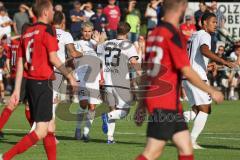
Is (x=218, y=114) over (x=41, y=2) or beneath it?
beneath

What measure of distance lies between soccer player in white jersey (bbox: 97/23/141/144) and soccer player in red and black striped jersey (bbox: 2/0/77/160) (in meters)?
4.37

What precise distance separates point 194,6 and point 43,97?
72.1 ft

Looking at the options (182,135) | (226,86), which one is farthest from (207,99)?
(226,86)

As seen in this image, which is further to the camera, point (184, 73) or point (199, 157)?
point (199, 157)

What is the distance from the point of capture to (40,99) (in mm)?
11672

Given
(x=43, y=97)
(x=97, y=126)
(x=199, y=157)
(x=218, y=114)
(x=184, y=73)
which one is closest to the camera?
(x=184, y=73)

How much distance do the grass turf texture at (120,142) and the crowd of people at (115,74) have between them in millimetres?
456

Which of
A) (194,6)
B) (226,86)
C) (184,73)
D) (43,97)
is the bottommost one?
(226,86)

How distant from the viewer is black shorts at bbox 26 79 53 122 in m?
11.6

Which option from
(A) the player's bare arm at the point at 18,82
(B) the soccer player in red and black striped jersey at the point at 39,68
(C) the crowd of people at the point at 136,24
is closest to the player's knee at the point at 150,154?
(B) the soccer player in red and black striped jersey at the point at 39,68

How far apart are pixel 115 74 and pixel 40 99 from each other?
5.17 m

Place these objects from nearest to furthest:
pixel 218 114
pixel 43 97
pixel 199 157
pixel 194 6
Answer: pixel 43 97 < pixel 199 157 < pixel 218 114 < pixel 194 6

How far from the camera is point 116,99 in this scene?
55.8 feet

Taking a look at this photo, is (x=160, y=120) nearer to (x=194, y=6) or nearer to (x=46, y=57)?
(x=46, y=57)
